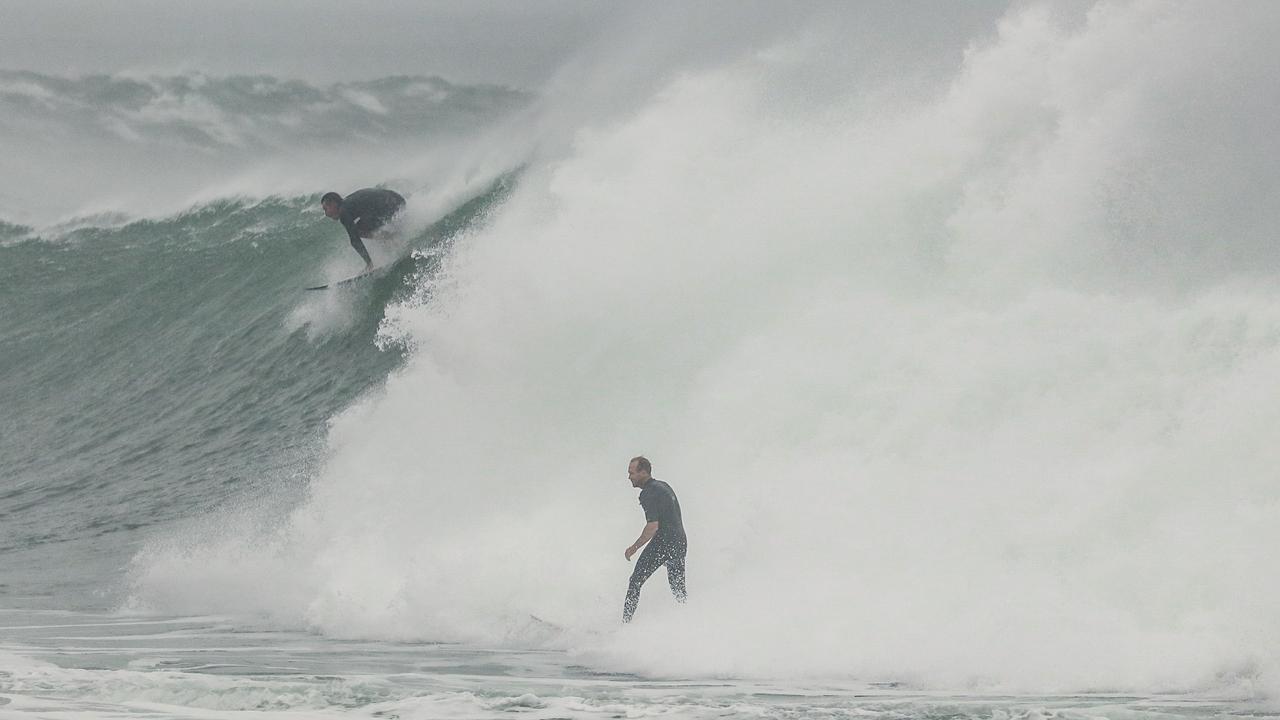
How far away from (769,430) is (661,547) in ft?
6.60

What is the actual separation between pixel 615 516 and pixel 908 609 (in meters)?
2.92

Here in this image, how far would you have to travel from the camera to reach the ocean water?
7879 mm

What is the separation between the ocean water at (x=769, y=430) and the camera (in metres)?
7.88

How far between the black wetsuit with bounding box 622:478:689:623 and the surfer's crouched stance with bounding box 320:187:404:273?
28.6ft

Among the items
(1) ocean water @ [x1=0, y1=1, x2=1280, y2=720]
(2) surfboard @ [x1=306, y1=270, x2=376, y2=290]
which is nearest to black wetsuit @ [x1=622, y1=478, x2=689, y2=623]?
(1) ocean water @ [x1=0, y1=1, x2=1280, y2=720]

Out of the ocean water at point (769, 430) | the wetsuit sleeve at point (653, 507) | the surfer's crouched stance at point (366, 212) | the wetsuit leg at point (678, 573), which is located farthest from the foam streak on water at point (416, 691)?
the surfer's crouched stance at point (366, 212)

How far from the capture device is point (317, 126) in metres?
44.2

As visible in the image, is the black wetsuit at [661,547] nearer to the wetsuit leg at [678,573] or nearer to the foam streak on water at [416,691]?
the wetsuit leg at [678,573]

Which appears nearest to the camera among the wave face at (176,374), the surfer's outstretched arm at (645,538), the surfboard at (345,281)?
the surfer's outstretched arm at (645,538)

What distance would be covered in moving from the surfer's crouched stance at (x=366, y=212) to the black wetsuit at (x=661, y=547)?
8.72 metres

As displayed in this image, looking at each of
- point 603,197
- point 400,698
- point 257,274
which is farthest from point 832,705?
point 257,274

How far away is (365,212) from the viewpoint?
17.3 meters

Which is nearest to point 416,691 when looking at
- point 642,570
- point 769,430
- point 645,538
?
point 645,538

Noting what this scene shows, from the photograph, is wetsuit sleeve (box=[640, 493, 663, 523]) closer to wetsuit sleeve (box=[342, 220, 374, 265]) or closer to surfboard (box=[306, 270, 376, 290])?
wetsuit sleeve (box=[342, 220, 374, 265])
